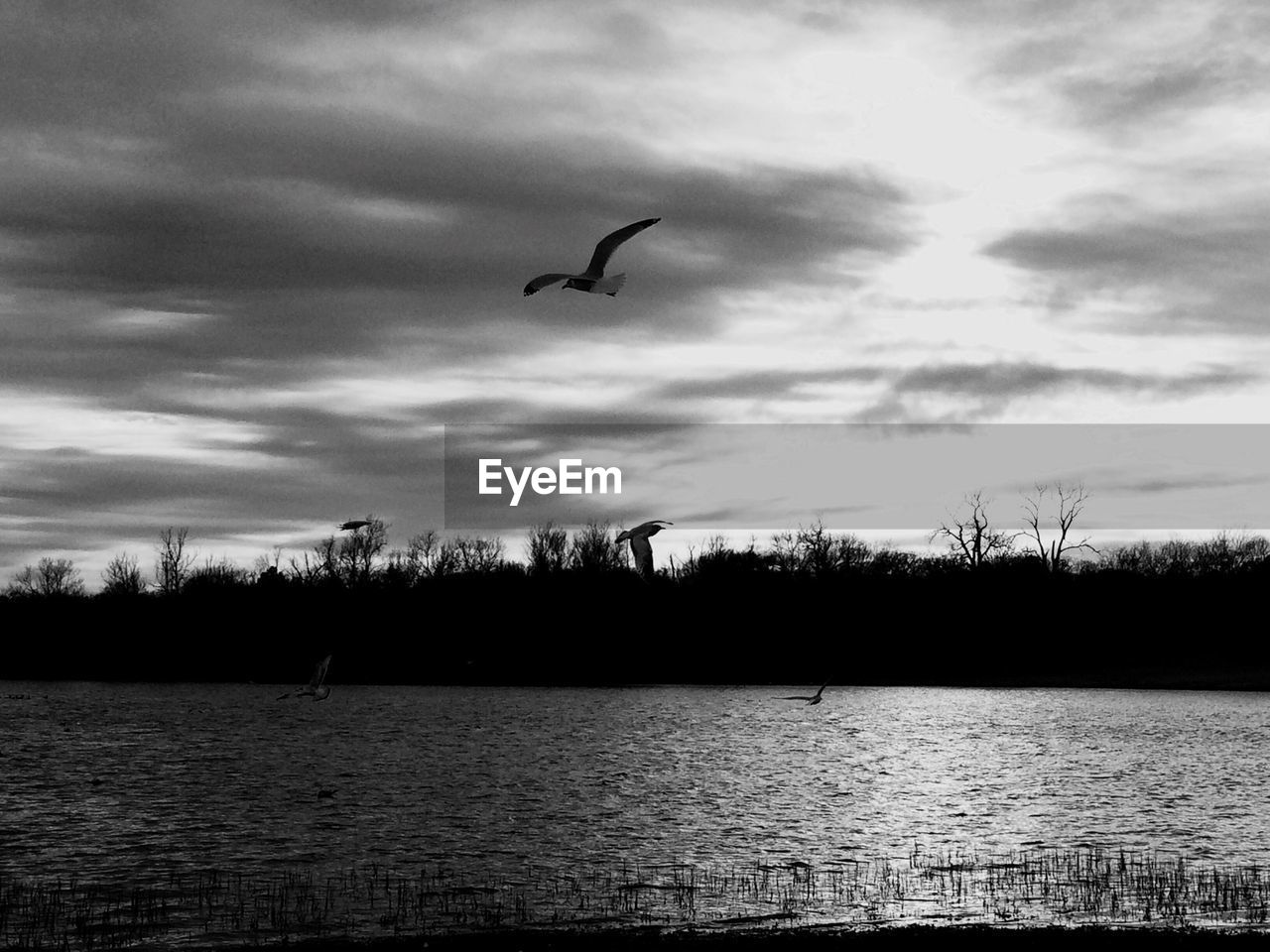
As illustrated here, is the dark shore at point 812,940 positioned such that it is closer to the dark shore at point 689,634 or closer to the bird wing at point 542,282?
the bird wing at point 542,282

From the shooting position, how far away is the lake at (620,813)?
26547mm

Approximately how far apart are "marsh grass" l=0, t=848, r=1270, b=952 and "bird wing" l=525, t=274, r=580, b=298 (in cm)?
1022

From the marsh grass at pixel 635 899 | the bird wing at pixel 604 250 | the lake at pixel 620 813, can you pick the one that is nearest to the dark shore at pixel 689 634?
the lake at pixel 620 813

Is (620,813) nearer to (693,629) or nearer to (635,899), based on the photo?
(635,899)

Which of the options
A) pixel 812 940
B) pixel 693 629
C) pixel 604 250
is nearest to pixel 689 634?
pixel 693 629

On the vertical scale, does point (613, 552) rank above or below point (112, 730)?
above

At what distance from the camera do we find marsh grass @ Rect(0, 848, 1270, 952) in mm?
23484

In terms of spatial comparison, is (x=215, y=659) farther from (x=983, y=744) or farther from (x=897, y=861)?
(x=897, y=861)

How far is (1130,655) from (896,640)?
2130 centimetres

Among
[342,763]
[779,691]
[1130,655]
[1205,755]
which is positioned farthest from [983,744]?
[1130,655]

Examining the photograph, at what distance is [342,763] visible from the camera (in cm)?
5716

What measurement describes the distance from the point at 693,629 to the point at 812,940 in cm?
11908

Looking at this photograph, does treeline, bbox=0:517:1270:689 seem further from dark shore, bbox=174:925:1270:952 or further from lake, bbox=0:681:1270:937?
dark shore, bbox=174:925:1270:952

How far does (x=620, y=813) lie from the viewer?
41.6 metres
